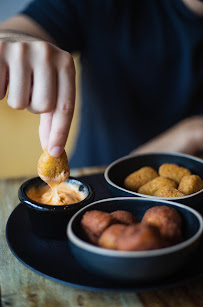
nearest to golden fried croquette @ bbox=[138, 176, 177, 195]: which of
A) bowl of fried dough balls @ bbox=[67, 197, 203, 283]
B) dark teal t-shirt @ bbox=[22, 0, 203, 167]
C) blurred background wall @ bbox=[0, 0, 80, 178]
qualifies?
bowl of fried dough balls @ bbox=[67, 197, 203, 283]

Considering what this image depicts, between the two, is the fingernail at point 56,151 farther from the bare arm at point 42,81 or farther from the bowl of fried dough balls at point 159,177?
the bowl of fried dough balls at point 159,177

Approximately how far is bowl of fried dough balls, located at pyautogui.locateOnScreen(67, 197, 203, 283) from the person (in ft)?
2.25

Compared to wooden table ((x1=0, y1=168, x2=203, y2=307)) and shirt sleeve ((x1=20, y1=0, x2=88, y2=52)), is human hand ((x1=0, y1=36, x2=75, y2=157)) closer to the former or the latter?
wooden table ((x1=0, y1=168, x2=203, y2=307))

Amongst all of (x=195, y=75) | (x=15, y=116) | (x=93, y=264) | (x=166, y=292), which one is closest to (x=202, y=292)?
(x=166, y=292)

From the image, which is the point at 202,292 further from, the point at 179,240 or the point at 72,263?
the point at 72,263

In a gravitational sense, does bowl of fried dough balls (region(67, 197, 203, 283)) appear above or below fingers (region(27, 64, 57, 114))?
below

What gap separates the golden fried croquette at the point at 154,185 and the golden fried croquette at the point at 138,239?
262 millimetres

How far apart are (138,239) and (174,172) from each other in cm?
40

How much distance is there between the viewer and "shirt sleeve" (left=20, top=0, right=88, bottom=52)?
132 cm

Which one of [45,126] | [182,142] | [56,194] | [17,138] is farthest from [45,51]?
[17,138]

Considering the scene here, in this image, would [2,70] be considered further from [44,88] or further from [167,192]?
[167,192]

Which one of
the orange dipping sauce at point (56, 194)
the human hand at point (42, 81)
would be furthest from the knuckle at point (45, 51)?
the orange dipping sauce at point (56, 194)

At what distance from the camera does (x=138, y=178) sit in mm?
890

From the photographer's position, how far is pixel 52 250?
682 mm
